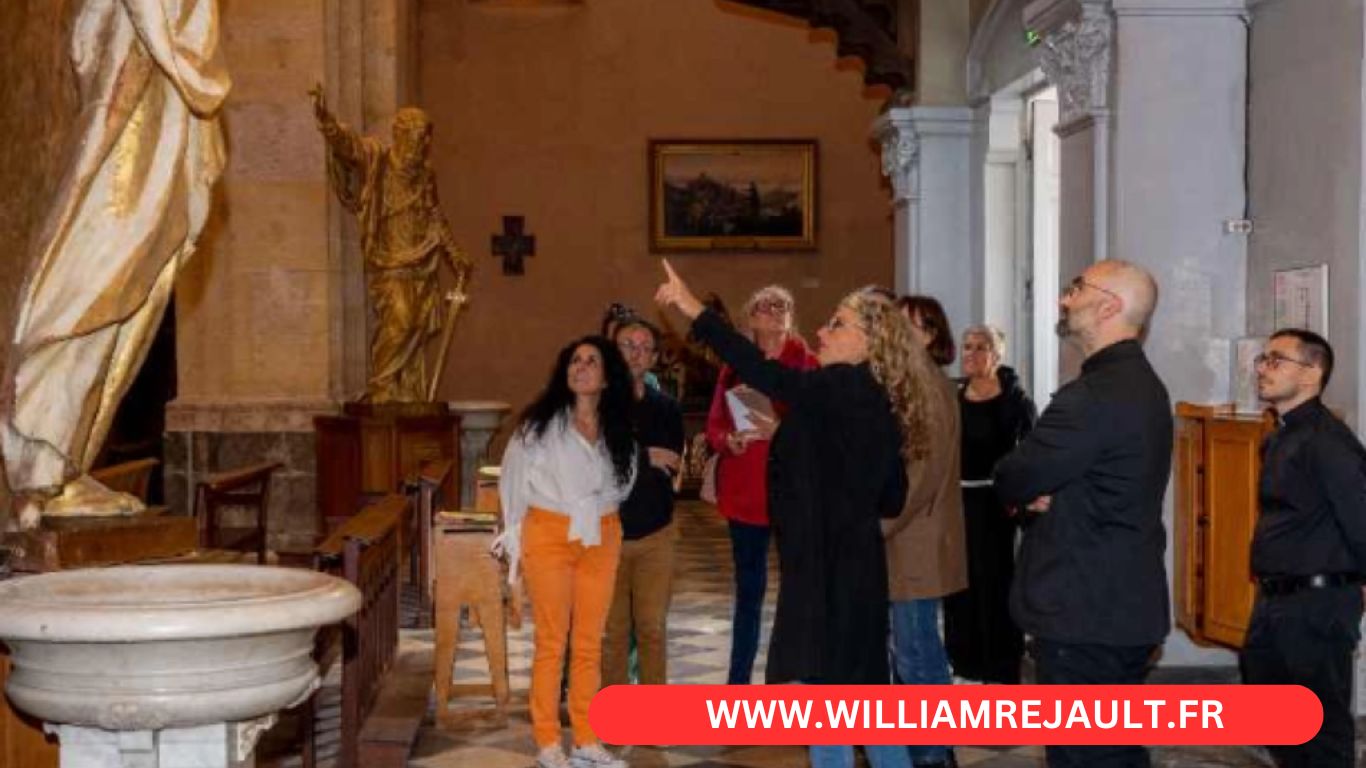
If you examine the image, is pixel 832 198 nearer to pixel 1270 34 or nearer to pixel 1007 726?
pixel 1270 34

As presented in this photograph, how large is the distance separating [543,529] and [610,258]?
12288mm

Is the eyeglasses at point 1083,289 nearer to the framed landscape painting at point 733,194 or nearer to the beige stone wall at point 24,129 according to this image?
the beige stone wall at point 24,129

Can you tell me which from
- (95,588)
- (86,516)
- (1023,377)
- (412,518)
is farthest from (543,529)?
(1023,377)

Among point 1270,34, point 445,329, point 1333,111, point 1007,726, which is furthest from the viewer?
point 445,329

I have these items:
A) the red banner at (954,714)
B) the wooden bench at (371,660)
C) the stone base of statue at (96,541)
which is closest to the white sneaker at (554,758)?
the red banner at (954,714)

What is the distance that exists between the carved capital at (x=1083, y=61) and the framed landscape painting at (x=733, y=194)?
980 cm

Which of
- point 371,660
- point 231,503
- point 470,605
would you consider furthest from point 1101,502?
point 231,503

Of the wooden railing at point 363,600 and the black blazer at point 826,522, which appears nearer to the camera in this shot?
the black blazer at point 826,522

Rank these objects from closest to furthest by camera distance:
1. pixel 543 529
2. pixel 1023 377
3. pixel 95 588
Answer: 1. pixel 95 588
2. pixel 543 529
3. pixel 1023 377

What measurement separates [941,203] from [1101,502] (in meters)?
8.11

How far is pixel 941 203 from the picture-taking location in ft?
40.0

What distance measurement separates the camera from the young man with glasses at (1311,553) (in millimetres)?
4945

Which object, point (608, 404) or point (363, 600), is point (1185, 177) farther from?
point (363, 600)

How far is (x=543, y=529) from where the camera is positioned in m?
6.00
